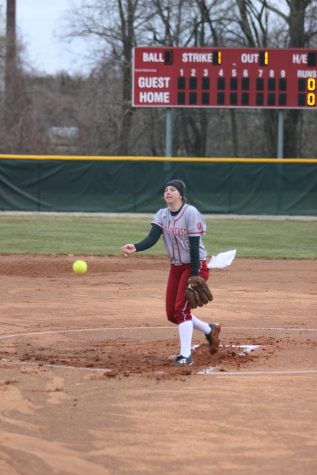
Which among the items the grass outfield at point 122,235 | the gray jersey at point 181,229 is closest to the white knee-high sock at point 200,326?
the gray jersey at point 181,229

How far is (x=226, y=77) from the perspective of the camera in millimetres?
28031

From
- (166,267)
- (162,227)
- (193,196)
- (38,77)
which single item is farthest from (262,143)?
(162,227)

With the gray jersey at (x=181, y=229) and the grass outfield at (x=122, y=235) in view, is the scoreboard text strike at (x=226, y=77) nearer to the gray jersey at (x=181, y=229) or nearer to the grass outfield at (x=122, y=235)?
the grass outfield at (x=122, y=235)

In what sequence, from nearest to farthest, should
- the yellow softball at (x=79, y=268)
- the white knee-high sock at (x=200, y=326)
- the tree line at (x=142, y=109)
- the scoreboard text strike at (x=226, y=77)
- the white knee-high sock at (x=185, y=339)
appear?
1. the white knee-high sock at (x=185, y=339)
2. the white knee-high sock at (x=200, y=326)
3. the yellow softball at (x=79, y=268)
4. the scoreboard text strike at (x=226, y=77)
5. the tree line at (x=142, y=109)

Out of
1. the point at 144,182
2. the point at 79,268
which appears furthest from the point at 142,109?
the point at 79,268

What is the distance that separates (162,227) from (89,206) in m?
21.4

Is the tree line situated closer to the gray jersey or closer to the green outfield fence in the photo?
the green outfield fence

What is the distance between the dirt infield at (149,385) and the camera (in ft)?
19.4

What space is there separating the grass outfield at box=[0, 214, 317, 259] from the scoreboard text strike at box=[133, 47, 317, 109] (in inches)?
142

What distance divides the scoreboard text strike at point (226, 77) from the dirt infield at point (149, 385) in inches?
567

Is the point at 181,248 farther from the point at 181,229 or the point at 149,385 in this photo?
the point at 149,385

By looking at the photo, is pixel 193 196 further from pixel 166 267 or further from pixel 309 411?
pixel 309 411

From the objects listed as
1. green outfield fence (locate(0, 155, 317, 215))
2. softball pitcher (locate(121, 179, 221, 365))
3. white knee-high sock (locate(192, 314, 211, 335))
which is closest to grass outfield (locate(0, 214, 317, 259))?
green outfield fence (locate(0, 155, 317, 215))

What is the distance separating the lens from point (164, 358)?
9.13 meters
